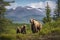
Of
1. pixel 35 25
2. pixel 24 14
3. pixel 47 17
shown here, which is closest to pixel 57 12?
pixel 47 17

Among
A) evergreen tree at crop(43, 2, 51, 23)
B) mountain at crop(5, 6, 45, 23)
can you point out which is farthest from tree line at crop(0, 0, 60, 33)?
mountain at crop(5, 6, 45, 23)

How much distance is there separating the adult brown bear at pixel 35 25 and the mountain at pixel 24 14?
0.46 ft

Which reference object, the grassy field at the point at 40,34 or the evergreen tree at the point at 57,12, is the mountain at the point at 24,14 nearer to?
the grassy field at the point at 40,34

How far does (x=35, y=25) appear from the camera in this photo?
9398 millimetres

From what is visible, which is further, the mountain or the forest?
the mountain

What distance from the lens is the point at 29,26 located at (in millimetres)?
9102

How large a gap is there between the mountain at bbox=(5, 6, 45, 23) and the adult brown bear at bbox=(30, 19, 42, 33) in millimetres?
139

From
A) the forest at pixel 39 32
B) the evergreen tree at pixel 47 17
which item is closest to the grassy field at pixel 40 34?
the forest at pixel 39 32

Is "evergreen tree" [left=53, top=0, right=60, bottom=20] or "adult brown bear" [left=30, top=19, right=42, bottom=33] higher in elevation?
"evergreen tree" [left=53, top=0, right=60, bottom=20]

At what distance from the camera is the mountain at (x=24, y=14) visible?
9000mm

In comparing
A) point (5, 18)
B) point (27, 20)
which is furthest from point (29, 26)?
point (5, 18)

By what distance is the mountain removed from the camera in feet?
29.5

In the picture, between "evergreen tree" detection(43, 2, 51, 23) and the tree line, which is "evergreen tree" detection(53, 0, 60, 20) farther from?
"evergreen tree" detection(43, 2, 51, 23)

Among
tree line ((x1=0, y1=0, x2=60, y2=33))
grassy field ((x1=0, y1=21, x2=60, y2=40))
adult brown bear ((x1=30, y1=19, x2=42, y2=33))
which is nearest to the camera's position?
grassy field ((x1=0, y1=21, x2=60, y2=40))
